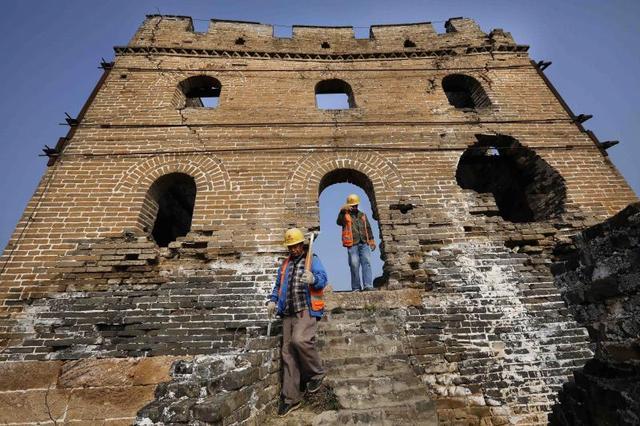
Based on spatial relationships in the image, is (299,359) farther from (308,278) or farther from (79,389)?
(79,389)

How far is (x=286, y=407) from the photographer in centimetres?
311

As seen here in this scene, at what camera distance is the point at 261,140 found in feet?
20.8

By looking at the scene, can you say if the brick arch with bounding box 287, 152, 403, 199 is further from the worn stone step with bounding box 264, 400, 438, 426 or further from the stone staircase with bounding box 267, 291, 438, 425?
the worn stone step with bounding box 264, 400, 438, 426

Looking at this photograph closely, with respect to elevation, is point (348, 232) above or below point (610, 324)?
above

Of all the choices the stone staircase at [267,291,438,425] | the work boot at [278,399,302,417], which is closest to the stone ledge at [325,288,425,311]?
the stone staircase at [267,291,438,425]

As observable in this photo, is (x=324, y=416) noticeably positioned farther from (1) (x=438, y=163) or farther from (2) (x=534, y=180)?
(2) (x=534, y=180)

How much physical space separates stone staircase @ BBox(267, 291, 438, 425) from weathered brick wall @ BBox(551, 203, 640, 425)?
4.13 ft

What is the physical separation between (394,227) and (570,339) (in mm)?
2875

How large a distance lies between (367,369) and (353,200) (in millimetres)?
2949

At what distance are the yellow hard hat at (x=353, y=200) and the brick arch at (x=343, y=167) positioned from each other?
434 millimetres

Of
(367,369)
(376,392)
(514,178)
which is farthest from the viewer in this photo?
(514,178)

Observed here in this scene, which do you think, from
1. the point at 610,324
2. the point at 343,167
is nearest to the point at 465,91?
the point at 343,167

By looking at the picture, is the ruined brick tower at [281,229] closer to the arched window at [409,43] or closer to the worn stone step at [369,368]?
the worn stone step at [369,368]

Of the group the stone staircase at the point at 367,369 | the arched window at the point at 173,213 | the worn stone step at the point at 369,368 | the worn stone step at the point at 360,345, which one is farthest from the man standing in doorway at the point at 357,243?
the arched window at the point at 173,213
